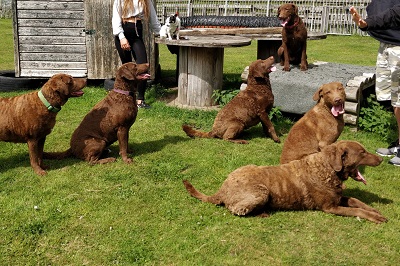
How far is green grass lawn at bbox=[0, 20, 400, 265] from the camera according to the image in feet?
14.0

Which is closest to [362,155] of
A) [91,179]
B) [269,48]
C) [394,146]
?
[394,146]

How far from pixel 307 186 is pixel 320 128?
1.41m

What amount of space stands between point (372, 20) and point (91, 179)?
171 inches

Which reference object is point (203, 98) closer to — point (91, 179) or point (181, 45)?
point (181, 45)

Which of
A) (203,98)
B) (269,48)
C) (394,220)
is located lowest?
(394,220)

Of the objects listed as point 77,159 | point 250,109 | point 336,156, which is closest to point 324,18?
point 250,109

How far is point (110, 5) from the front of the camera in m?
10.5

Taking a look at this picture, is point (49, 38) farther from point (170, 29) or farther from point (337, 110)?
point (337, 110)

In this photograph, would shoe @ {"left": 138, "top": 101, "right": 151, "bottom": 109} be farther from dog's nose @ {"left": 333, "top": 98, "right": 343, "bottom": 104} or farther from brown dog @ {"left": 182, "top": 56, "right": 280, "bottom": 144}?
dog's nose @ {"left": 333, "top": 98, "right": 343, "bottom": 104}

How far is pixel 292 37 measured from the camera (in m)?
8.42

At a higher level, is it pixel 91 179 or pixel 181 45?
pixel 181 45

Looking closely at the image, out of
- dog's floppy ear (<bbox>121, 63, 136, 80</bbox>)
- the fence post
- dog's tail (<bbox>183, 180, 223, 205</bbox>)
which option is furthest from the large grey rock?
the fence post

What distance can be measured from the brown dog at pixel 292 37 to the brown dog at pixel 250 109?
1.23m

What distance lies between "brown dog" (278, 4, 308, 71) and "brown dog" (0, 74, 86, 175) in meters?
4.17
